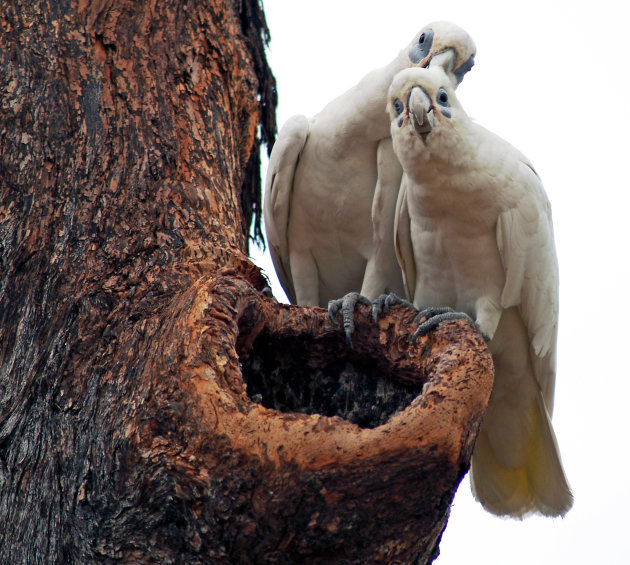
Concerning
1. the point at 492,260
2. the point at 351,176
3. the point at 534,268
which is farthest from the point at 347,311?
the point at 351,176

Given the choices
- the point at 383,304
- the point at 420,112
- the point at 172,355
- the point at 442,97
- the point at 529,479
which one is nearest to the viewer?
the point at 172,355

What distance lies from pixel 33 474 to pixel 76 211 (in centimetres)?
96

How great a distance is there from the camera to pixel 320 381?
2.85m

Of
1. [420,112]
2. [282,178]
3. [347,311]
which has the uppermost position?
[282,178]

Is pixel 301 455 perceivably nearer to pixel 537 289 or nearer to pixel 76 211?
pixel 76 211

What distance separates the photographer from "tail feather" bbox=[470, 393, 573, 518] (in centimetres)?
353

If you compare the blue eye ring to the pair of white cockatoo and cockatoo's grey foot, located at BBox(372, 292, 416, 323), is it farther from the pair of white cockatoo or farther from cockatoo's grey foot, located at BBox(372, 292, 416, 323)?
cockatoo's grey foot, located at BBox(372, 292, 416, 323)

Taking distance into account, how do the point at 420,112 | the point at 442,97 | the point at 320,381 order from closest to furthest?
the point at 320,381, the point at 420,112, the point at 442,97

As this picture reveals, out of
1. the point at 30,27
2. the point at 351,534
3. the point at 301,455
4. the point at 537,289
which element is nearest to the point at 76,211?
the point at 30,27

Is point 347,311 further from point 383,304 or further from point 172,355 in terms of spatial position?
point 172,355

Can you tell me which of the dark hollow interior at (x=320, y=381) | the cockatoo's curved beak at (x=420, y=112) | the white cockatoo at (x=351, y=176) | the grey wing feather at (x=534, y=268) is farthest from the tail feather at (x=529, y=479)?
the cockatoo's curved beak at (x=420, y=112)

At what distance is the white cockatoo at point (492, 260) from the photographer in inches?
129

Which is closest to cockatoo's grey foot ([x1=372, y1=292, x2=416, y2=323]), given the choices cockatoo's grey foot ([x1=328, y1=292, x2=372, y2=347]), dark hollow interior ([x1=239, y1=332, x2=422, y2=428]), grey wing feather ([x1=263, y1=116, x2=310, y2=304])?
cockatoo's grey foot ([x1=328, y1=292, x2=372, y2=347])

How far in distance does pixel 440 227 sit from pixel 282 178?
3.16 feet
